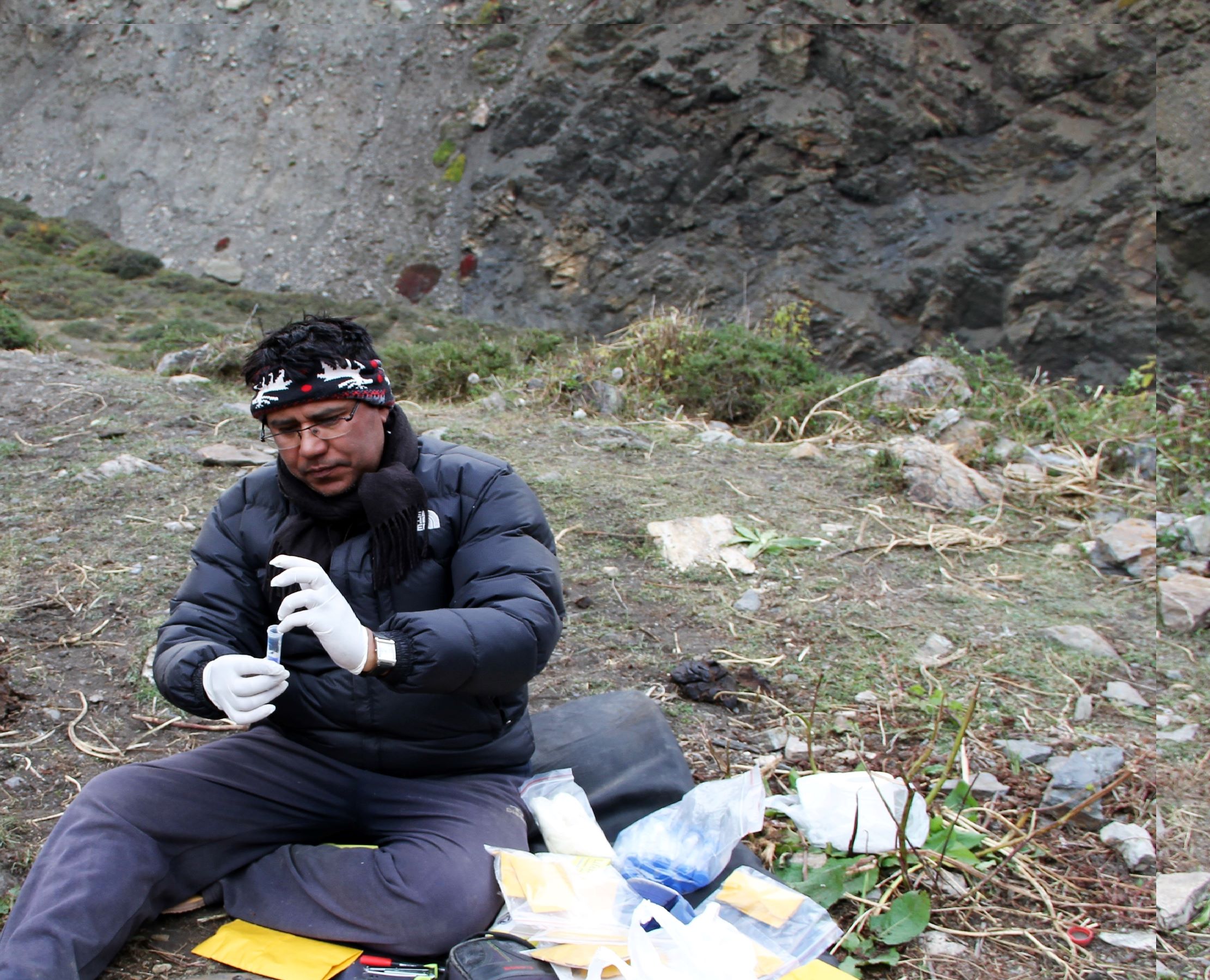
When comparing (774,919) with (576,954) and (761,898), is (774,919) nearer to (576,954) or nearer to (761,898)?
(761,898)

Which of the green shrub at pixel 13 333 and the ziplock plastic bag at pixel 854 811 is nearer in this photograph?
the ziplock plastic bag at pixel 854 811

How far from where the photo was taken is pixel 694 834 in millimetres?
2086

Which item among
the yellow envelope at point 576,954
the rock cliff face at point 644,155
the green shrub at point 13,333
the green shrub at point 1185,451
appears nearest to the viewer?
the yellow envelope at point 576,954

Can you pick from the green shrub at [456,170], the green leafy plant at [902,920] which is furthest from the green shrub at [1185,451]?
the green shrub at [456,170]

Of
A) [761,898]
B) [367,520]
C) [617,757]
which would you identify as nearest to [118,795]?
[367,520]

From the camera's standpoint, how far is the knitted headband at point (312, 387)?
6.46ft

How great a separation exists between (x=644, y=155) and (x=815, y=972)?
11838 mm

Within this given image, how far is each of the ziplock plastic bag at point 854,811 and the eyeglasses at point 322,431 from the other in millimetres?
1330

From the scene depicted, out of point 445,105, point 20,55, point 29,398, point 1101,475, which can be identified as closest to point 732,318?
point 445,105

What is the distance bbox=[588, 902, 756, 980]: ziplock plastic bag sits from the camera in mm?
1605

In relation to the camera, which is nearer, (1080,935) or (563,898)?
(563,898)

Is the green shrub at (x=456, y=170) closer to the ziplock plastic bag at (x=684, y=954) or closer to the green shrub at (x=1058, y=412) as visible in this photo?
the green shrub at (x=1058, y=412)

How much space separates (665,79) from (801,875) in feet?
38.0

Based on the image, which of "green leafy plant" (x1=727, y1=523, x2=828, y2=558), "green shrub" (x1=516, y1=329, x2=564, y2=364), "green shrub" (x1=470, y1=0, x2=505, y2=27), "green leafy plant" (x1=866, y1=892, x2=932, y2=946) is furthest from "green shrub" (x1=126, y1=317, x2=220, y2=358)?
"green leafy plant" (x1=866, y1=892, x2=932, y2=946)
